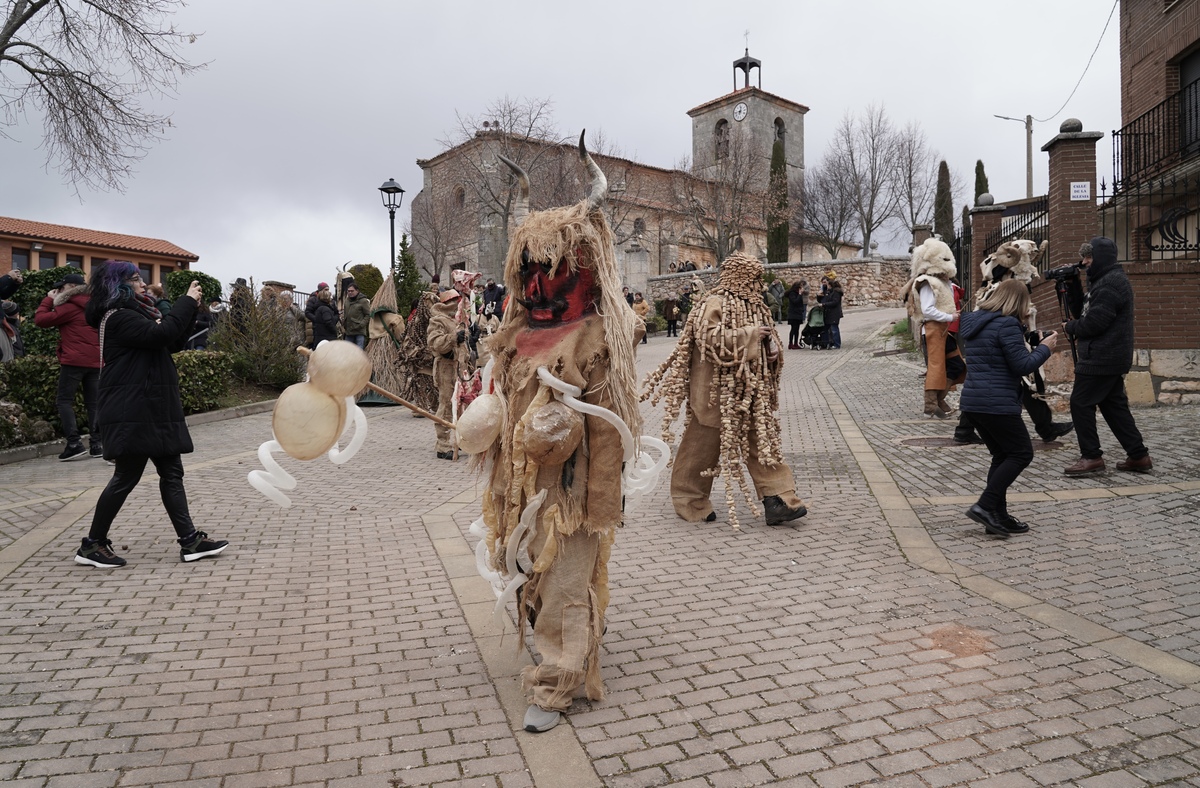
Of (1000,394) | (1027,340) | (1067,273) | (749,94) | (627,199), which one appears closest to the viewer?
(1000,394)

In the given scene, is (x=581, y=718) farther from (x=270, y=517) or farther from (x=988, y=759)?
(x=270, y=517)

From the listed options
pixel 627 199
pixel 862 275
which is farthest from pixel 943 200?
pixel 627 199

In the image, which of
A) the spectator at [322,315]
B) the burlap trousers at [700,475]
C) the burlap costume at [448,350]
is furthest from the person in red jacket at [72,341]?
the burlap trousers at [700,475]

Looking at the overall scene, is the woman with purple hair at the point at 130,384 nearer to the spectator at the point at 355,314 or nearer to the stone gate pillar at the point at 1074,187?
the spectator at the point at 355,314

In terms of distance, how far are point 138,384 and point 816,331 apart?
19.4 m

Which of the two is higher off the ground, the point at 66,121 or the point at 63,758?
the point at 66,121

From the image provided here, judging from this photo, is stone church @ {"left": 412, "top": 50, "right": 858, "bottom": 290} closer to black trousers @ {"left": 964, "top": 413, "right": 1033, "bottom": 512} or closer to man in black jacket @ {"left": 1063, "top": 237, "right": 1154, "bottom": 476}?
man in black jacket @ {"left": 1063, "top": 237, "right": 1154, "bottom": 476}

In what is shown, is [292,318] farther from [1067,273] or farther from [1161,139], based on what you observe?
[1161,139]

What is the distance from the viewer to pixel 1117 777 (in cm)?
288

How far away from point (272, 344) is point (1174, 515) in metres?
14.2

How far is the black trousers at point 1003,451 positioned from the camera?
18.7 feet

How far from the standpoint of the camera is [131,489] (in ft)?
17.7

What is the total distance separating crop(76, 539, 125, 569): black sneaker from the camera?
17.7ft

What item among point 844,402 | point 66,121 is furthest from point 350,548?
point 66,121
